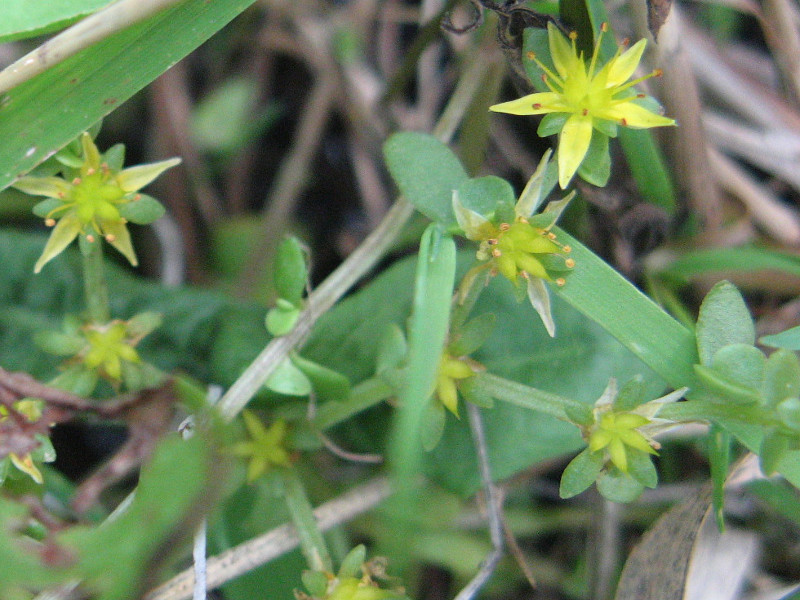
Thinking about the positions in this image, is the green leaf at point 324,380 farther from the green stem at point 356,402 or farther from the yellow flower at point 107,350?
the yellow flower at point 107,350

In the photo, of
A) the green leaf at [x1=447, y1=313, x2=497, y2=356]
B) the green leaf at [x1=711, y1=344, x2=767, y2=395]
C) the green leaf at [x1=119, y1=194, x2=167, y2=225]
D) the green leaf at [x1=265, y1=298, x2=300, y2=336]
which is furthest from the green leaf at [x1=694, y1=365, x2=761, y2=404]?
the green leaf at [x1=119, y1=194, x2=167, y2=225]

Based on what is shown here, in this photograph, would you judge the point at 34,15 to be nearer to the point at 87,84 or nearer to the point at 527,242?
the point at 87,84

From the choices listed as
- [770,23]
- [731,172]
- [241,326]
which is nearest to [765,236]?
[731,172]

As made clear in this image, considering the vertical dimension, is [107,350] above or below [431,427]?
above

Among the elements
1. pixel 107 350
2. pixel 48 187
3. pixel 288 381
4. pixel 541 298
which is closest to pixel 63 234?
pixel 48 187

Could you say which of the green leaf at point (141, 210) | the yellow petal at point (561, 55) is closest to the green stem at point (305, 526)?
the green leaf at point (141, 210)

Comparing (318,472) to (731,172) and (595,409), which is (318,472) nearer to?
(595,409)

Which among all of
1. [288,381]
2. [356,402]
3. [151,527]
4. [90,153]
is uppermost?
[90,153]
